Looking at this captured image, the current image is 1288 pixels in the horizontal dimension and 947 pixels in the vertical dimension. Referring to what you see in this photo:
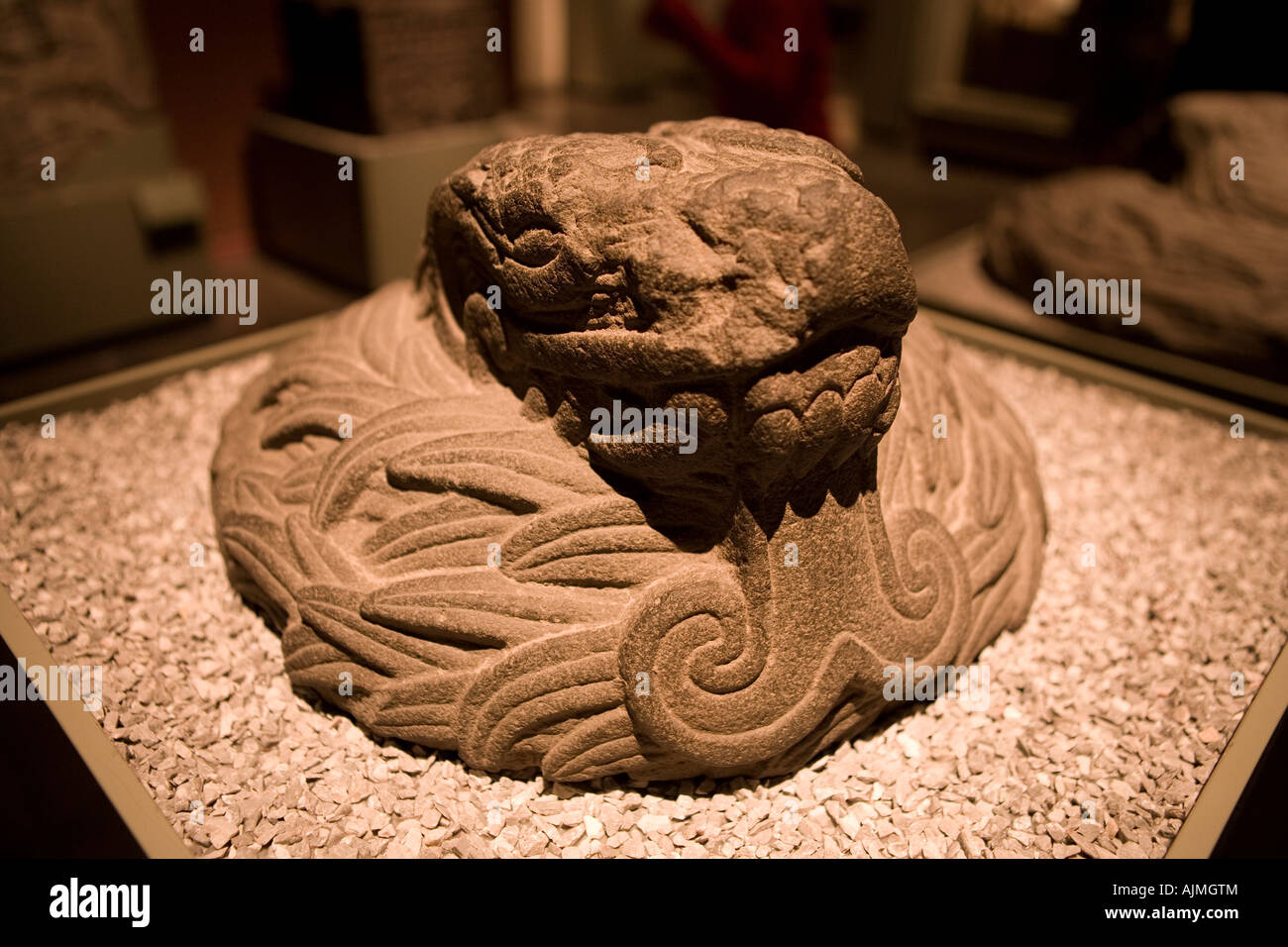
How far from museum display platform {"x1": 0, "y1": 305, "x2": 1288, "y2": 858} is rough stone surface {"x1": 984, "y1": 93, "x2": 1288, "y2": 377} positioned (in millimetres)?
928

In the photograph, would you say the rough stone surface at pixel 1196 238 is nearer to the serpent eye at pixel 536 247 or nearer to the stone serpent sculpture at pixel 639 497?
the stone serpent sculpture at pixel 639 497

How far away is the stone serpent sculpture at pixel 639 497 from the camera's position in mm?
1828

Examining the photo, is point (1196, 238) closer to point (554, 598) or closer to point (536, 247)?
point (536, 247)

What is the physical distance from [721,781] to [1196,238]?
3458mm

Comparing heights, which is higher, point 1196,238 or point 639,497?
point 1196,238

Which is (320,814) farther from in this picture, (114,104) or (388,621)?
(114,104)

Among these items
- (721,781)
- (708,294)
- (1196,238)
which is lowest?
(721,781)

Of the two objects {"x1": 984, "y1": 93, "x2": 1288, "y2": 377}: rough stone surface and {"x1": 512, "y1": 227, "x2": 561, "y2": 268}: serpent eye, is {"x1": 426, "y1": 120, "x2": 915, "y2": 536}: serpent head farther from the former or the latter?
{"x1": 984, "y1": 93, "x2": 1288, "y2": 377}: rough stone surface

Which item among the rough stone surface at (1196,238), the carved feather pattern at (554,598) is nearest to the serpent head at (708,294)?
the carved feather pattern at (554,598)

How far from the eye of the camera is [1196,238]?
425cm

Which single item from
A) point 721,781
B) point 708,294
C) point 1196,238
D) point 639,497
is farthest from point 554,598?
point 1196,238

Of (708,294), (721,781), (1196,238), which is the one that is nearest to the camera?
(708,294)

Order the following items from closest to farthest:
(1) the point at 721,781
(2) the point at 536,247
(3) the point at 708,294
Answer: (3) the point at 708,294 → (2) the point at 536,247 → (1) the point at 721,781
